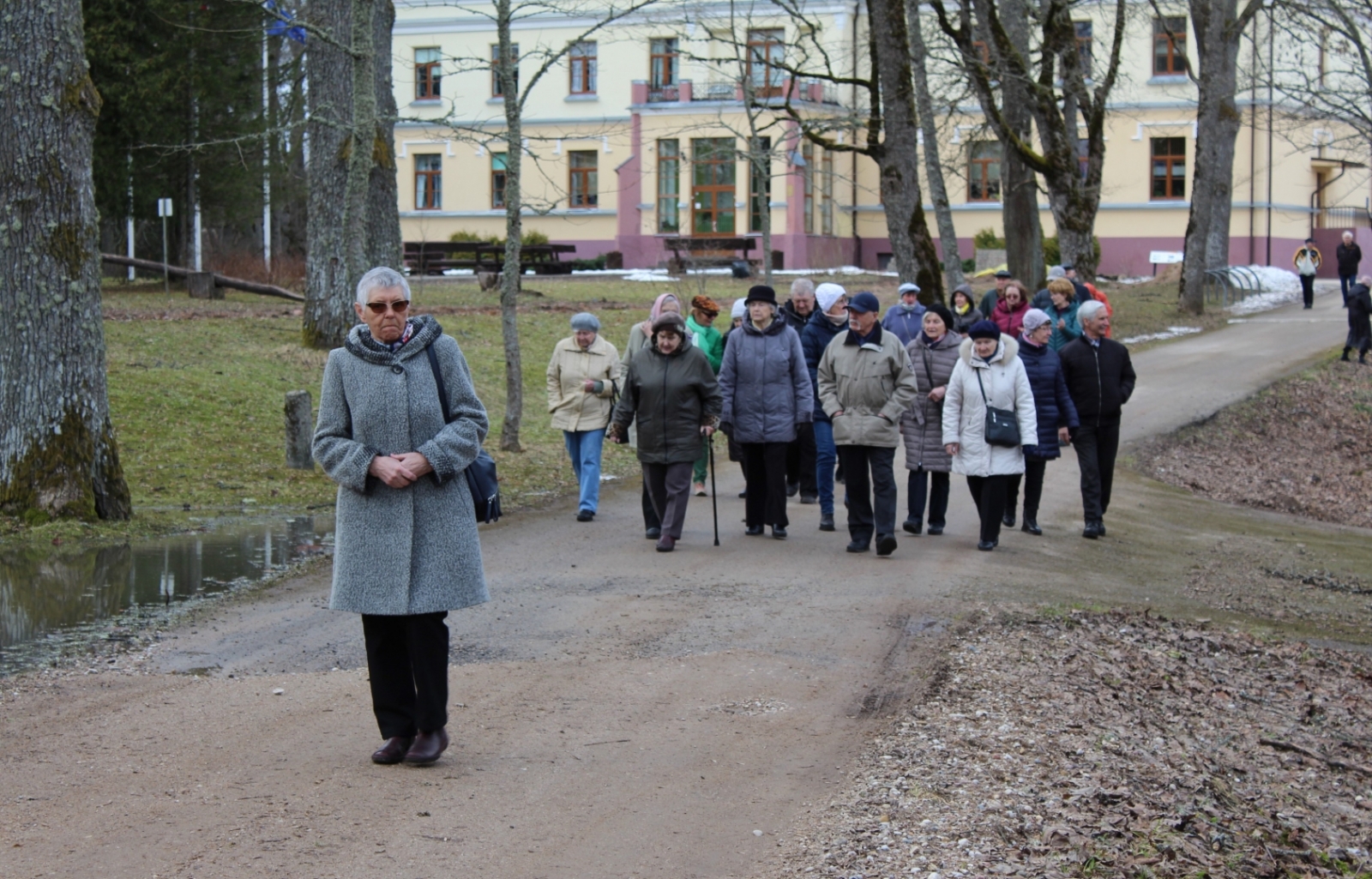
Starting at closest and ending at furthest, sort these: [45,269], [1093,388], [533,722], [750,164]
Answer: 1. [533,722]
2. [45,269]
3. [1093,388]
4. [750,164]

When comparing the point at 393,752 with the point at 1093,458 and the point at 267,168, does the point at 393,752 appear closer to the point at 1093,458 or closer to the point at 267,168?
the point at 1093,458

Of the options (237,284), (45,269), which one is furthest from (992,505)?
(237,284)

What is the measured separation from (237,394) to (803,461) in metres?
6.79

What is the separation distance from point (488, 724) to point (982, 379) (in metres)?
6.36

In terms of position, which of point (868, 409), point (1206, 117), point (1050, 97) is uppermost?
point (1206, 117)

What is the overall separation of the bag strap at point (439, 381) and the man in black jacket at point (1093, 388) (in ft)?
26.9

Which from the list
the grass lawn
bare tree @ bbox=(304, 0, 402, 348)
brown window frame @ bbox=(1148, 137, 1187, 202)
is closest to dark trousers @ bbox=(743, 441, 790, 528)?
the grass lawn

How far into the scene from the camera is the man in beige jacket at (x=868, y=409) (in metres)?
11.2

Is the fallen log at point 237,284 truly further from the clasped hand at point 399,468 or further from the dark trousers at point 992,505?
the clasped hand at point 399,468

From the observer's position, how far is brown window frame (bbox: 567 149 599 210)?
54.4m

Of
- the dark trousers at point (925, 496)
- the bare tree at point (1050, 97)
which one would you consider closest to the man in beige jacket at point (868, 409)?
the dark trousers at point (925, 496)

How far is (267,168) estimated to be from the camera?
3278cm

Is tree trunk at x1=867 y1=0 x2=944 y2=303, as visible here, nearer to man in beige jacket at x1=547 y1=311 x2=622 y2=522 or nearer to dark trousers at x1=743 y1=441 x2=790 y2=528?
man in beige jacket at x1=547 y1=311 x2=622 y2=522

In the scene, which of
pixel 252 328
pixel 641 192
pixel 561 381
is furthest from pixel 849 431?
pixel 641 192
